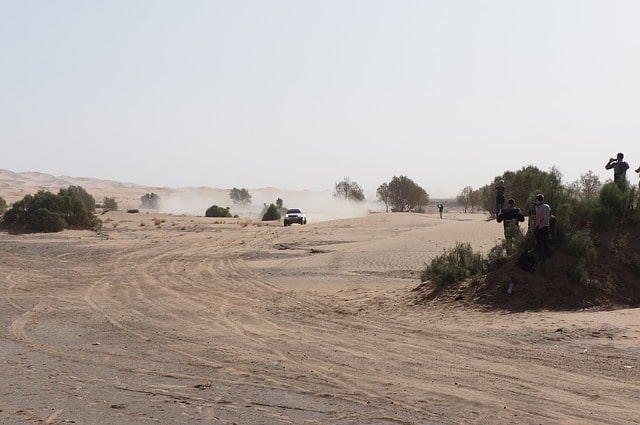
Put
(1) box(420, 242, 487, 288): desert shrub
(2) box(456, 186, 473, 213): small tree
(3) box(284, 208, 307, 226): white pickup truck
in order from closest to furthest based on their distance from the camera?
(1) box(420, 242, 487, 288): desert shrub → (3) box(284, 208, 307, 226): white pickup truck → (2) box(456, 186, 473, 213): small tree

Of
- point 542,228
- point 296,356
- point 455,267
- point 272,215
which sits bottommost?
point 296,356

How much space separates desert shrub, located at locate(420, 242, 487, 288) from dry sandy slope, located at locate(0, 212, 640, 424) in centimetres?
81

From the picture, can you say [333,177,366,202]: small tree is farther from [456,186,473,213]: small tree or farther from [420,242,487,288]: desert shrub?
[420,242,487,288]: desert shrub

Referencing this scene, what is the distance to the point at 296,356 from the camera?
11.5m

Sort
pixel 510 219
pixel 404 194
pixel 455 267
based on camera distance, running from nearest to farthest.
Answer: pixel 455 267 < pixel 510 219 < pixel 404 194

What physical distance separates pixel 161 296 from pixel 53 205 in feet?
103

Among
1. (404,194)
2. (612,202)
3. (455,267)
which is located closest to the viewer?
(612,202)

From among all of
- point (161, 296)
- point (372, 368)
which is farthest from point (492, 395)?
point (161, 296)

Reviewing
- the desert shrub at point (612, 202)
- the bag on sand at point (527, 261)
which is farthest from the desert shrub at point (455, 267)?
the desert shrub at point (612, 202)

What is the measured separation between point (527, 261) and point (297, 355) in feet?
22.9

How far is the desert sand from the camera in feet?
28.0

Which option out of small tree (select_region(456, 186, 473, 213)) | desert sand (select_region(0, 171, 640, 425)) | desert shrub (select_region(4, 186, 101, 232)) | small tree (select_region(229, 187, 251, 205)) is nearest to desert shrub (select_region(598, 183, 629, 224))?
desert sand (select_region(0, 171, 640, 425))

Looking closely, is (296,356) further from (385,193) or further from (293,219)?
(385,193)

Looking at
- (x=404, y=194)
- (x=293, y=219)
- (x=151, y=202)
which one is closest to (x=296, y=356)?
(x=293, y=219)
